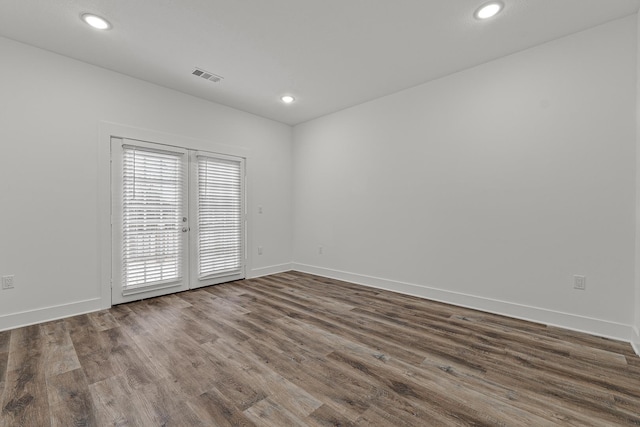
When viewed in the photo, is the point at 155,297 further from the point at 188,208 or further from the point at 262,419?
the point at 262,419

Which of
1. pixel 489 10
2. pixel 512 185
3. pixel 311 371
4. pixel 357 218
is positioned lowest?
pixel 311 371

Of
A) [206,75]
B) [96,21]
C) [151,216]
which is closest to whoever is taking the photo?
[96,21]

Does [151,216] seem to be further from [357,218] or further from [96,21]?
[357,218]

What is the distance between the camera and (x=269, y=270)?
16.9ft

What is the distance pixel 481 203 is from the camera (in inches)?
130

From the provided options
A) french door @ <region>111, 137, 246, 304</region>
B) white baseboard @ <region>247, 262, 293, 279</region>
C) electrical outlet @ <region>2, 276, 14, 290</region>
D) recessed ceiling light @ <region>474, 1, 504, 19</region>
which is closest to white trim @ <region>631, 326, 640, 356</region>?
recessed ceiling light @ <region>474, 1, 504, 19</region>

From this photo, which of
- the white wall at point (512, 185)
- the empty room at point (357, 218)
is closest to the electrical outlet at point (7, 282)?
the empty room at point (357, 218)

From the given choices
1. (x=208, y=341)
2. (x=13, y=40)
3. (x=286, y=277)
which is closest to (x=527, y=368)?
(x=208, y=341)

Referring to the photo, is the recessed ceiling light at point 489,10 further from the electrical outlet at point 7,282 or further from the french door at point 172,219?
the electrical outlet at point 7,282

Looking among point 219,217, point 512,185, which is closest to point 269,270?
point 219,217

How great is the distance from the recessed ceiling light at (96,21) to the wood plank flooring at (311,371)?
2.86 metres

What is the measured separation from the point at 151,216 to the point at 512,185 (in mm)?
4398

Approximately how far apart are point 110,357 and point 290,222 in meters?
3.62

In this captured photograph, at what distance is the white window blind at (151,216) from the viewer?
3.54 metres
